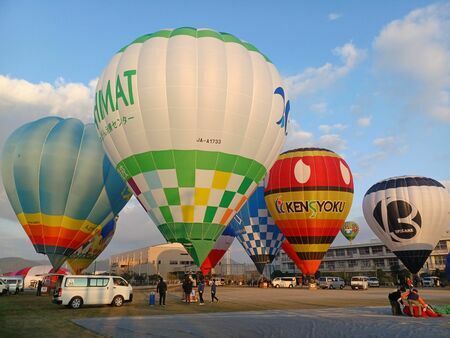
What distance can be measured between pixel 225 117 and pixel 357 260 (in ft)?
277

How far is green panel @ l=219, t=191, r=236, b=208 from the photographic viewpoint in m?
19.3

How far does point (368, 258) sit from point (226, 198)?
8056 centimetres

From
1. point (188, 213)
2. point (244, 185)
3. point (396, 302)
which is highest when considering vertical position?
point (244, 185)

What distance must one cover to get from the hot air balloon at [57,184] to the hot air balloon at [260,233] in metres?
15.5

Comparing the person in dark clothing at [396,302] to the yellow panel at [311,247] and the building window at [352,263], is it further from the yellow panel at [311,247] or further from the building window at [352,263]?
the building window at [352,263]

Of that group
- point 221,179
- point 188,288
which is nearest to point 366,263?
point 188,288

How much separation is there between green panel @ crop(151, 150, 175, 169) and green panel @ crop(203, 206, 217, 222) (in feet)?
8.62

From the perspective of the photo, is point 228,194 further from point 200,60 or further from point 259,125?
point 200,60

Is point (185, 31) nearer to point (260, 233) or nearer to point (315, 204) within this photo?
point (315, 204)

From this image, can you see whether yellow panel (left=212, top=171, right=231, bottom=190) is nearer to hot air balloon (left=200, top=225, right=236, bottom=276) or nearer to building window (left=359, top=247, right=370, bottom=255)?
hot air balloon (left=200, top=225, right=236, bottom=276)

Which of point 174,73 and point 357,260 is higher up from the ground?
point 174,73

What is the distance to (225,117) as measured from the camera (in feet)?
61.9

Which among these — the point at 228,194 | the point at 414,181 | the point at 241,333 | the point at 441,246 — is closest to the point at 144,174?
the point at 228,194

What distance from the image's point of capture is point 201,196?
18766mm
